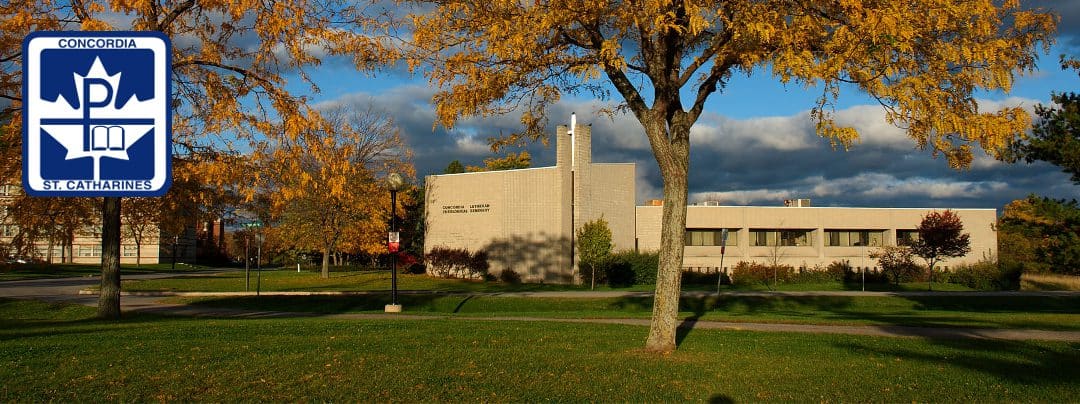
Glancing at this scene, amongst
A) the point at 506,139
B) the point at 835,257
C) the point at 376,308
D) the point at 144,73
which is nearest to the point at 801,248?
the point at 835,257

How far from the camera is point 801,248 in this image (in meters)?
54.4

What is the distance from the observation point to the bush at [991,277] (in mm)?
48281

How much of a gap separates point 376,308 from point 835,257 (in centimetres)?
3699

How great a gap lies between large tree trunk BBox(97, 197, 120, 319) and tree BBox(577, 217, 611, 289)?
2601 cm

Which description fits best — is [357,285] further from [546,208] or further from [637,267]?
[637,267]

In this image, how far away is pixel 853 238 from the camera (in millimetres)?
56062

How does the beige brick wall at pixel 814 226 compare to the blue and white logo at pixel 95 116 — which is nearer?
the blue and white logo at pixel 95 116

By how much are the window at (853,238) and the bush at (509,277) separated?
2399cm

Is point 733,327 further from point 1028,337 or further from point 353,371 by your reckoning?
point 353,371

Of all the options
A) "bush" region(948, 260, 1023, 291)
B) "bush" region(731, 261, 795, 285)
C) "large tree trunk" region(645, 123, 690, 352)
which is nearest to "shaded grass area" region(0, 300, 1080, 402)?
"large tree trunk" region(645, 123, 690, 352)

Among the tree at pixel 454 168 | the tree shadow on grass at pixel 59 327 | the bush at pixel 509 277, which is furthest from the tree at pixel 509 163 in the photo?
the tree shadow on grass at pixel 59 327

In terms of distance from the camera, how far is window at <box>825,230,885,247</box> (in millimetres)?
55688

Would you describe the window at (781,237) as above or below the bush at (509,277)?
above

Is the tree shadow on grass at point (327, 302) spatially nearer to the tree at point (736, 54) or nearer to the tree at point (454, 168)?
the tree at point (736, 54)
